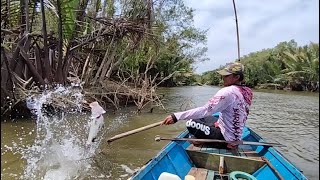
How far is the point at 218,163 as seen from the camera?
4344mm

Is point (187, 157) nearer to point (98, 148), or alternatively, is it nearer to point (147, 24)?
point (98, 148)

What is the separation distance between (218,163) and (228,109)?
0.71 m

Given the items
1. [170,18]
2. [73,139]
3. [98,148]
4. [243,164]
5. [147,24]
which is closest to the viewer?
[243,164]

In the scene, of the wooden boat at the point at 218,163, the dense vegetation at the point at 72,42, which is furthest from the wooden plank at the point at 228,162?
the dense vegetation at the point at 72,42

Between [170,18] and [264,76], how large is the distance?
19264 mm

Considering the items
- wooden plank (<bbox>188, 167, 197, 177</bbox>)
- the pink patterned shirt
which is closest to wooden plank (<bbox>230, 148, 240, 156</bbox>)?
the pink patterned shirt

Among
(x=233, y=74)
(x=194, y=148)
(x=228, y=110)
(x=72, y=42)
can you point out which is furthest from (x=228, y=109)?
(x=72, y=42)

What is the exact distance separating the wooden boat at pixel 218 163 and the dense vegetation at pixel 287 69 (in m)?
22.7

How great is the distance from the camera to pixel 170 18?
72.7ft

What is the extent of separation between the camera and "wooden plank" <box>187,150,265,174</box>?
13.7 feet

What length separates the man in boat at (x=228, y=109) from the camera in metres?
4.26

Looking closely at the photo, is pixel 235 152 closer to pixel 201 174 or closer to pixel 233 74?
pixel 201 174

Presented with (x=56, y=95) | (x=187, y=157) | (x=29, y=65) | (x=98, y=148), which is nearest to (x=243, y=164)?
(x=187, y=157)

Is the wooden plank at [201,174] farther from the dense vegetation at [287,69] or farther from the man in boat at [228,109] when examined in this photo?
the dense vegetation at [287,69]
